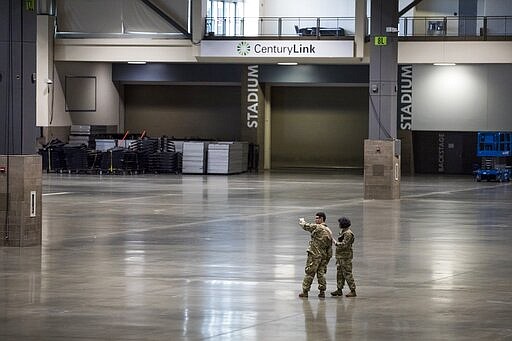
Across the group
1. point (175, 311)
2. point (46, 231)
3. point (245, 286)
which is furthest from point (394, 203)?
point (175, 311)

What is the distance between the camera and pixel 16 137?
23234 millimetres

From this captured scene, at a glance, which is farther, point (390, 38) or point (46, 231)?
point (390, 38)

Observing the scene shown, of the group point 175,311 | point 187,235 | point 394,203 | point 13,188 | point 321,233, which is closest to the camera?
point 175,311

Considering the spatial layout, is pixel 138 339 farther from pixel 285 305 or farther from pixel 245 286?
pixel 245 286

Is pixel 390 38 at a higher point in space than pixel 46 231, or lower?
higher

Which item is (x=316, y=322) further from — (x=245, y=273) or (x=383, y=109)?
(x=383, y=109)

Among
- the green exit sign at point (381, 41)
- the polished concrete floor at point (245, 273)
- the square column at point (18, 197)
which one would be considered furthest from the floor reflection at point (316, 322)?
the green exit sign at point (381, 41)

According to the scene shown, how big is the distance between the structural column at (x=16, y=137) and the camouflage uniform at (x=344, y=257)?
835 cm

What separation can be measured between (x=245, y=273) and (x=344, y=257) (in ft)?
10.8

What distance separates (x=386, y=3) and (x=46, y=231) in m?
16.1

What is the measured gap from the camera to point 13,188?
2300 centimetres

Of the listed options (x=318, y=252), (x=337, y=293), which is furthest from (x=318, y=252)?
(x=337, y=293)

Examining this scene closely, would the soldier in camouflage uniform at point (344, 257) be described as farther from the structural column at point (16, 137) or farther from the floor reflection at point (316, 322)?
the structural column at point (16, 137)

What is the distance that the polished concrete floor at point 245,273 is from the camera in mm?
14359
